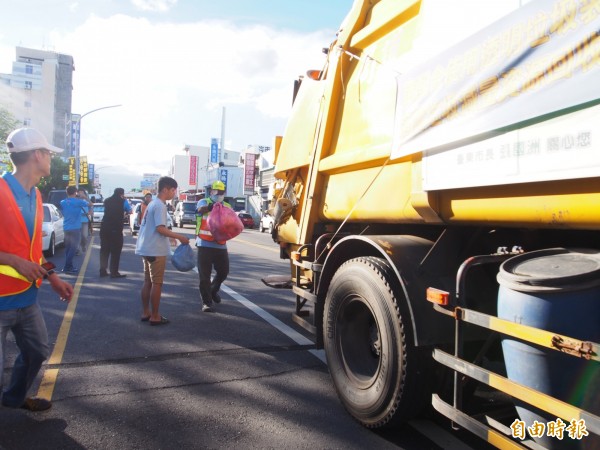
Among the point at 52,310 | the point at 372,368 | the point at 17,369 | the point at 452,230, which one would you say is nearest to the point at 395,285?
the point at 452,230

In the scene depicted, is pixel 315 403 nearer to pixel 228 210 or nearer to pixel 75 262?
pixel 228 210

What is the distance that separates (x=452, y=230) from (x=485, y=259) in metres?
0.52

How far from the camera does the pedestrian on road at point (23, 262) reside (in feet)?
9.24

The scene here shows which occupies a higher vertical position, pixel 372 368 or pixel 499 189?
pixel 499 189

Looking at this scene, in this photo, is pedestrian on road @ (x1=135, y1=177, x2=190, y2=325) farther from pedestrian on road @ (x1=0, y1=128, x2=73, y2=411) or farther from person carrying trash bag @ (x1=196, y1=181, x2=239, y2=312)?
pedestrian on road @ (x1=0, y1=128, x2=73, y2=411)

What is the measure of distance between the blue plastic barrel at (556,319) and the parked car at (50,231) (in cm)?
1169

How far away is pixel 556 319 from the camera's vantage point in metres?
1.97

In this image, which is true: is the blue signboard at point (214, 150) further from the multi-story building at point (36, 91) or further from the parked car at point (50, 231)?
the parked car at point (50, 231)

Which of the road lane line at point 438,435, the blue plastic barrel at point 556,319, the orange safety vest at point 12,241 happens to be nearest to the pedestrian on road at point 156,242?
the orange safety vest at point 12,241

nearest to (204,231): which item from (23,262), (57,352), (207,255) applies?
(207,255)

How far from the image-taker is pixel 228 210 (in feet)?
21.5

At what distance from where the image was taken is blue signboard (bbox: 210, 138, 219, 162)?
7781 cm

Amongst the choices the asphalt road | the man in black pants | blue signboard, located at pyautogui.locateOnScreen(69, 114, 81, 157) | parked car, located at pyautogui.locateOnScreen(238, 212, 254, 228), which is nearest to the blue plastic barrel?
the asphalt road

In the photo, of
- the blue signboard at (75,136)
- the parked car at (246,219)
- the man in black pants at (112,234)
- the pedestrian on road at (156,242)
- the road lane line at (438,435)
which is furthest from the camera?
the blue signboard at (75,136)
